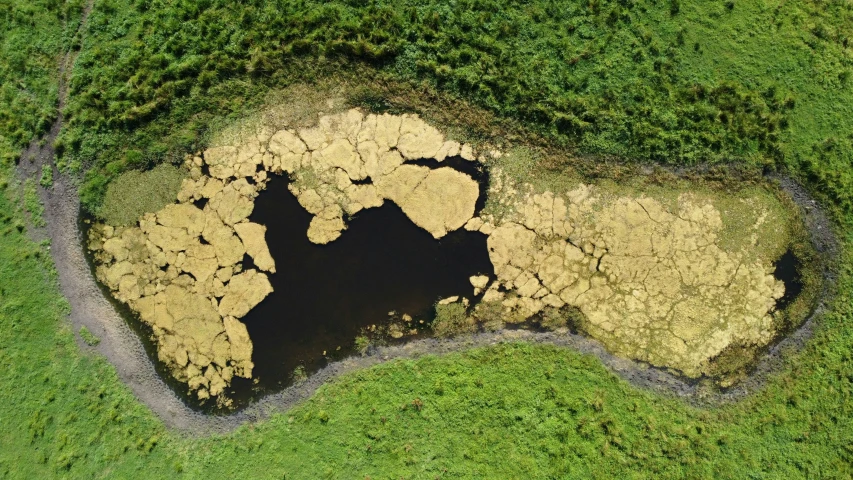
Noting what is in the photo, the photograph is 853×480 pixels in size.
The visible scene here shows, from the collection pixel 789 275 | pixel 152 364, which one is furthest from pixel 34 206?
pixel 789 275

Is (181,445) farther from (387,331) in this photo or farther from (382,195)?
(382,195)

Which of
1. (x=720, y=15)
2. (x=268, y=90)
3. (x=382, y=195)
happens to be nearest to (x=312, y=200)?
(x=382, y=195)

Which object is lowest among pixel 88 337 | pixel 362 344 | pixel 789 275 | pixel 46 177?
pixel 88 337

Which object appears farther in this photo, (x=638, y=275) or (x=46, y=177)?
(x=46, y=177)

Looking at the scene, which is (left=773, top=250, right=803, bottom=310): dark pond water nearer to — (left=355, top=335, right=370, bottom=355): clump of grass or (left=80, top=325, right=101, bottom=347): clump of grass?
(left=355, top=335, right=370, bottom=355): clump of grass

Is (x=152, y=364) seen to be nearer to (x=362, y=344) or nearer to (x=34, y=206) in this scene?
(x=34, y=206)
